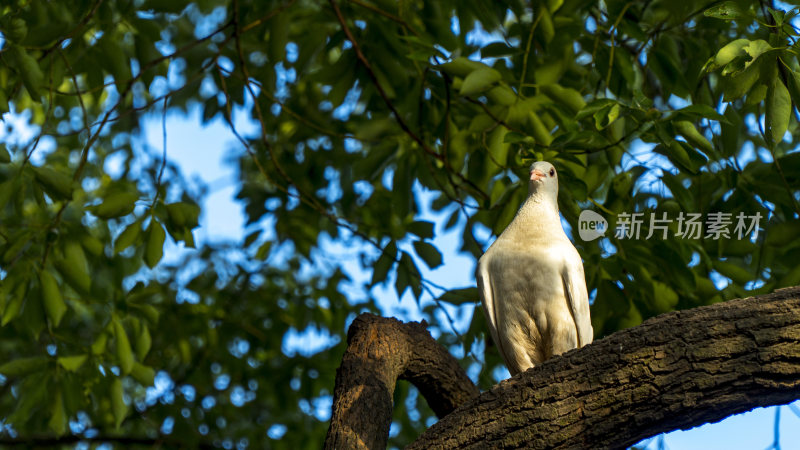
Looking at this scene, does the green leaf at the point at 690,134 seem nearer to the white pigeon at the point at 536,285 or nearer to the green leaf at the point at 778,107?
the green leaf at the point at 778,107

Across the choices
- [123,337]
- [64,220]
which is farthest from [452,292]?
[64,220]

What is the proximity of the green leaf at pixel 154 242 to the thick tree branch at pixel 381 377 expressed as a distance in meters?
0.99

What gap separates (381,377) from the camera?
3.00m

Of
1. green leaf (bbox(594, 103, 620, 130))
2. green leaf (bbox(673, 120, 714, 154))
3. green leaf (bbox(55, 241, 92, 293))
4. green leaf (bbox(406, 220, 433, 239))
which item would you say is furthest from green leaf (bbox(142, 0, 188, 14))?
green leaf (bbox(673, 120, 714, 154))

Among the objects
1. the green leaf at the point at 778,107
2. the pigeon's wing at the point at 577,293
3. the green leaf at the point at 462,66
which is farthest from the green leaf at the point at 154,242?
the green leaf at the point at 778,107

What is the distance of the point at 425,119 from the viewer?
173 inches

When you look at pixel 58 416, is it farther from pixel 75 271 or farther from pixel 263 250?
pixel 263 250

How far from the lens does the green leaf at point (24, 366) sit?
3.73m

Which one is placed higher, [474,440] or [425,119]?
[425,119]

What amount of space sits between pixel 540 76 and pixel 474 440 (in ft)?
5.87

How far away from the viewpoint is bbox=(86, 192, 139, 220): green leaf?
11.3 ft

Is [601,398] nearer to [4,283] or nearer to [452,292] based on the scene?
[452,292]

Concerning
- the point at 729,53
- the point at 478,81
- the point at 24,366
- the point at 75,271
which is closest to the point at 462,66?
the point at 478,81

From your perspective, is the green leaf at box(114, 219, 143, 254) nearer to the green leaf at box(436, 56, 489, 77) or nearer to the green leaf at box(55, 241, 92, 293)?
the green leaf at box(55, 241, 92, 293)
